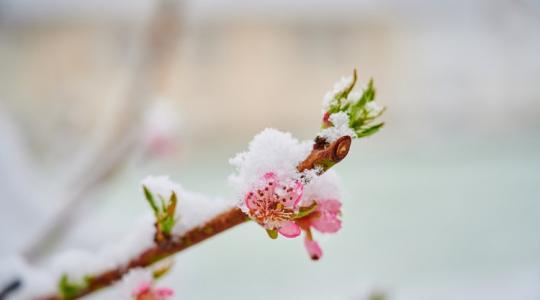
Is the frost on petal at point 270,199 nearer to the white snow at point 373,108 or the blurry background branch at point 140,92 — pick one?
the white snow at point 373,108

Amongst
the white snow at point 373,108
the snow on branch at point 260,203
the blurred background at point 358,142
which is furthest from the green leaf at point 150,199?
the blurred background at point 358,142

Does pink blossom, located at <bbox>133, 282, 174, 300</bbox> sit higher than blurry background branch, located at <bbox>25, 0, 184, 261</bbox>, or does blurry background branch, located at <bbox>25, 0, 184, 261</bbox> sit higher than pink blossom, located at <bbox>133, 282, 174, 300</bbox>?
blurry background branch, located at <bbox>25, 0, 184, 261</bbox>

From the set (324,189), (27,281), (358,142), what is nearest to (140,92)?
(27,281)

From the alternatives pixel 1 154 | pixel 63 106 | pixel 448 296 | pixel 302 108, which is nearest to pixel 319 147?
pixel 1 154

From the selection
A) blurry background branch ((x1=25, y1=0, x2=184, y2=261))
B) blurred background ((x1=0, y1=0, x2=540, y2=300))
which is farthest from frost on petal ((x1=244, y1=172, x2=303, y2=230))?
blurred background ((x1=0, y1=0, x2=540, y2=300))

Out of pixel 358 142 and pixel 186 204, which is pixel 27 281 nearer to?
pixel 186 204

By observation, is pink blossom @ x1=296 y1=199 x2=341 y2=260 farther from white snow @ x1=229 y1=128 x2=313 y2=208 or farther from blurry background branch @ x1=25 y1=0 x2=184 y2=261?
blurry background branch @ x1=25 y1=0 x2=184 y2=261
